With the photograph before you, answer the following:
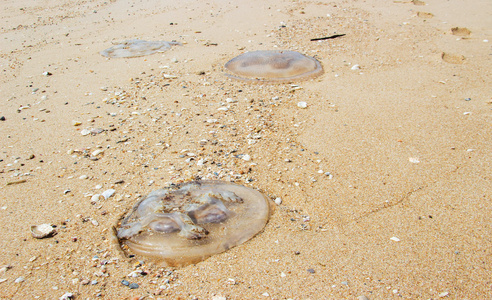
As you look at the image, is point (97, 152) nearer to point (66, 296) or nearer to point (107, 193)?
point (107, 193)

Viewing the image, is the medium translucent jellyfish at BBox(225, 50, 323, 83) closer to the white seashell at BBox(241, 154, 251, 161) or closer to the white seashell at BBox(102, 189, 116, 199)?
the white seashell at BBox(241, 154, 251, 161)

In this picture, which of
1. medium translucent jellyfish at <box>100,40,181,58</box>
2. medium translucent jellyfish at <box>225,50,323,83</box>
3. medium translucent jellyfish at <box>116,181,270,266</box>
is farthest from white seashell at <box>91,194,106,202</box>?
medium translucent jellyfish at <box>100,40,181,58</box>

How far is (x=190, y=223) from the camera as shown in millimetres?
2438

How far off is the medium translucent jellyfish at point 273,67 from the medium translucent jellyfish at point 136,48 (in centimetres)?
147

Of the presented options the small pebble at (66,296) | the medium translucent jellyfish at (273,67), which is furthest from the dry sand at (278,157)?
the medium translucent jellyfish at (273,67)

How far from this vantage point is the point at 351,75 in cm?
501

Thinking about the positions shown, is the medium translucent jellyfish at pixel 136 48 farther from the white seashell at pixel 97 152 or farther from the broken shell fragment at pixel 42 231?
the broken shell fragment at pixel 42 231

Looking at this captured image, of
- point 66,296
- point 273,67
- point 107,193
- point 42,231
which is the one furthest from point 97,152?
point 273,67

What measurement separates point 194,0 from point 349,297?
844 centimetres

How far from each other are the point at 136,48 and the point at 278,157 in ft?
13.0

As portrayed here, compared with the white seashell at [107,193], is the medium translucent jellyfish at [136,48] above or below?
above

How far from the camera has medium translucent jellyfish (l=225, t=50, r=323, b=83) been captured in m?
4.95

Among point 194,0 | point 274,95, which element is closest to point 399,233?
point 274,95

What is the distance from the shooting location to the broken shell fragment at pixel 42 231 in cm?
253
